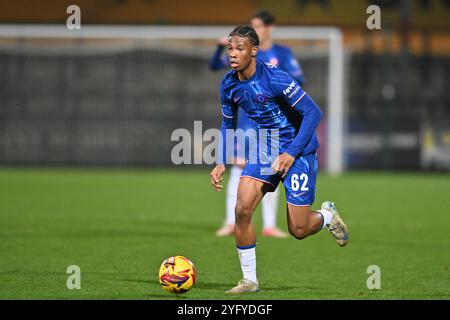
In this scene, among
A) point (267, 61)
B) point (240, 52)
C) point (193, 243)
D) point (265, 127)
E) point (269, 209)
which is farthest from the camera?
point (269, 209)

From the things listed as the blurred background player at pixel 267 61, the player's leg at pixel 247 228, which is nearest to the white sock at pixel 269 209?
the blurred background player at pixel 267 61

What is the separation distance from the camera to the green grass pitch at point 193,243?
7.59 metres

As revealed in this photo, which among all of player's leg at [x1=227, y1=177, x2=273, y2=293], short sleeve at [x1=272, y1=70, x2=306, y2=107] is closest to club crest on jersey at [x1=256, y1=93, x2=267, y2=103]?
short sleeve at [x1=272, y1=70, x2=306, y2=107]

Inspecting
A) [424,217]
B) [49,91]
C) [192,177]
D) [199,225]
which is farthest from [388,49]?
[199,225]

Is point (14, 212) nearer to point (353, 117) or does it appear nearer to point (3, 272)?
point (3, 272)

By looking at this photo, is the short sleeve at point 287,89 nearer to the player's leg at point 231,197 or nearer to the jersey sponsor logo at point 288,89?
the jersey sponsor logo at point 288,89

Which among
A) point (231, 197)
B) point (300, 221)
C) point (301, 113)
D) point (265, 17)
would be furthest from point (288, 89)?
point (231, 197)

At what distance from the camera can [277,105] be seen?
299 inches

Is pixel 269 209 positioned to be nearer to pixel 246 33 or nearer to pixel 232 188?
pixel 232 188

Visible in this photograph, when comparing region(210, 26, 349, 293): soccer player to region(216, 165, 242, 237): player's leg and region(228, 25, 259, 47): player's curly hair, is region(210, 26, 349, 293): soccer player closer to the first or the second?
region(228, 25, 259, 47): player's curly hair

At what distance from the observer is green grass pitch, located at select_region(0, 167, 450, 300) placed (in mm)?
7594

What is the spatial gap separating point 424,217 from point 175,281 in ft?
23.5

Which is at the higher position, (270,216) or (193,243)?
(270,216)

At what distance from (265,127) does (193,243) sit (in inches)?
124
